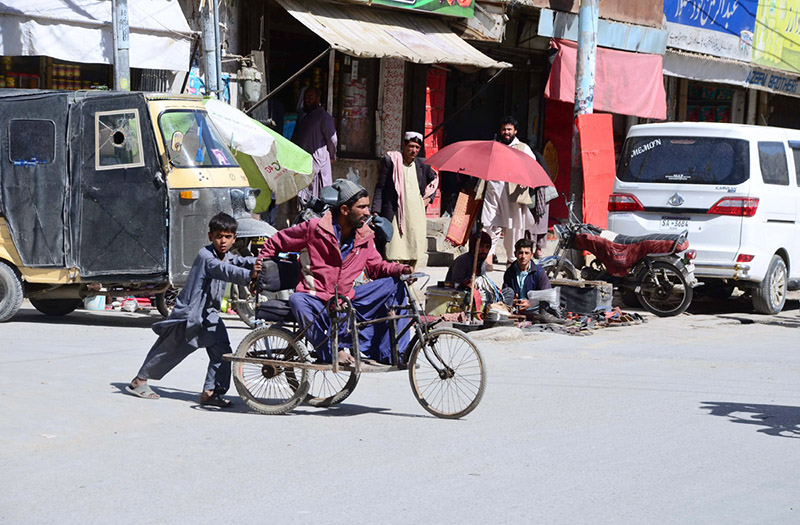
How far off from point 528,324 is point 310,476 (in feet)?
20.1

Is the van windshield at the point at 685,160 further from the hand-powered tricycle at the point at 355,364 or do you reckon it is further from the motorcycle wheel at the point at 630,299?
the hand-powered tricycle at the point at 355,364

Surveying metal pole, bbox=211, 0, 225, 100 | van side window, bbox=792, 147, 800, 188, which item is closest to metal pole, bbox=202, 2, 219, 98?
metal pole, bbox=211, 0, 225, 100

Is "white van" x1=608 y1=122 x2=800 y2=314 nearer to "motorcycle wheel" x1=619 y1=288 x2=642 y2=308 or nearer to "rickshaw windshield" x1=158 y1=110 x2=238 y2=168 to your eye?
"motorcycle wheel" x1=619 y1=288 x2=642 y2=308

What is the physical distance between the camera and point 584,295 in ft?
39.6

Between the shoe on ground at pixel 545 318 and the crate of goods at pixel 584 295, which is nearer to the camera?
the shoe on ground at pixel 545 318

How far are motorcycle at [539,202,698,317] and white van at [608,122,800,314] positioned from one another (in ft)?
1.33

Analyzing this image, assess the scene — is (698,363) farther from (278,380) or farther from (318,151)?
(318,151)

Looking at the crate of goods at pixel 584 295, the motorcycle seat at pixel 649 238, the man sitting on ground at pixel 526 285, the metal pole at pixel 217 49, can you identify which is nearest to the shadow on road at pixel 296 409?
the man sitting on ground at pixel 526 285

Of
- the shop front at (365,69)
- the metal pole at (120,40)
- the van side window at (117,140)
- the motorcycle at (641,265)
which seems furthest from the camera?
the shop front at (365,69)

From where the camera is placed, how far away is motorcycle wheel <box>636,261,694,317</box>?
41.5 ft

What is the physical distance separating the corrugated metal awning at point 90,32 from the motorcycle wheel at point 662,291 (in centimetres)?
595

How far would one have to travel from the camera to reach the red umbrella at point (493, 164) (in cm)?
1091

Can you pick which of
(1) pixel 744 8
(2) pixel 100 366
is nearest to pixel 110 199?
(2) pixel 100 366

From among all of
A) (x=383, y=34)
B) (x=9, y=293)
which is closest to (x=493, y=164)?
(x=9, y=293)
